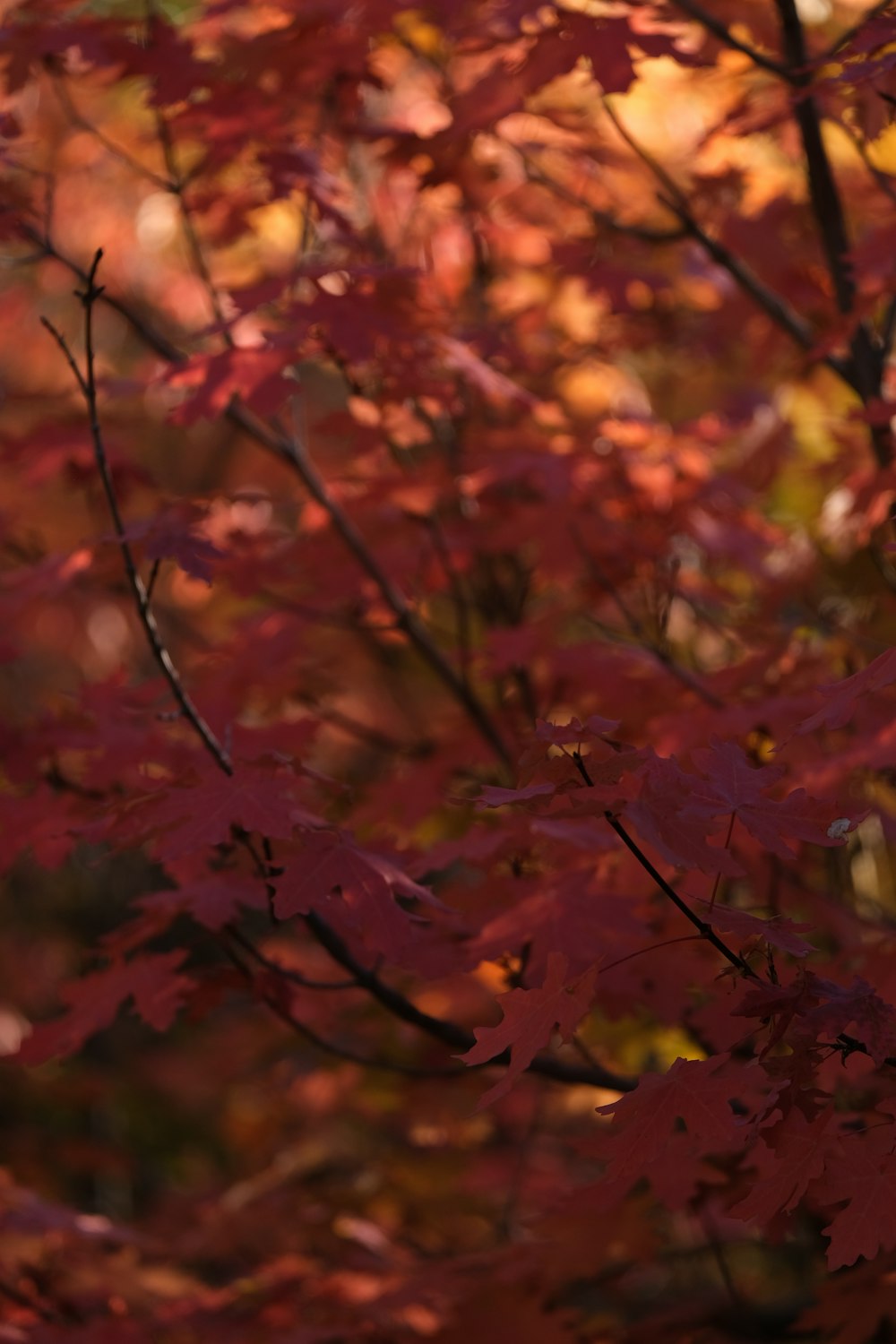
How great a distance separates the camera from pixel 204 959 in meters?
8.36

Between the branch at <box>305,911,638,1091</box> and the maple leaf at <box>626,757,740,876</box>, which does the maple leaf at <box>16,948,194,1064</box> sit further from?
the maple leaf at <box>626,757,740,876</box>

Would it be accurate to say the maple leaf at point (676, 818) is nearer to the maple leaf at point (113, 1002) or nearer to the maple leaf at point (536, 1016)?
the maple leaf at point (536, 1016)

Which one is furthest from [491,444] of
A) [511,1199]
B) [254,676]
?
[511,1199]

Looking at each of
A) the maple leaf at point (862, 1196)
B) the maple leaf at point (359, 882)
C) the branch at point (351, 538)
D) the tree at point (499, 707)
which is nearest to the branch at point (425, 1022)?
the tree at point (499, 707)

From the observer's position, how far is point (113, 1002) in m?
1.97

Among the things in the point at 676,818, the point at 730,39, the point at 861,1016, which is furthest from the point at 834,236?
the point at 861,1016

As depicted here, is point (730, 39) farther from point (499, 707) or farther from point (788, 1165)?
point (788, 1165)

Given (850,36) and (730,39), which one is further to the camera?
(730,39)

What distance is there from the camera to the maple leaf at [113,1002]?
195 centimetres

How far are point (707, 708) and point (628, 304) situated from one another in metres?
1.24

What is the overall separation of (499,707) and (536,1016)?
1.79 m

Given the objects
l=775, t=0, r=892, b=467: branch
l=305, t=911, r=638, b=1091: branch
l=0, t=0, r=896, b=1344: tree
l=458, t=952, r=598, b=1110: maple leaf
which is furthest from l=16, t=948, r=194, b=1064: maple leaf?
l=775, t=0, r=892, b=467: branch

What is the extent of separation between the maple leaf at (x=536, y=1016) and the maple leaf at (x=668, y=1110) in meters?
0.10

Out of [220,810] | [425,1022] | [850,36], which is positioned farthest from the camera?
[850,36]
